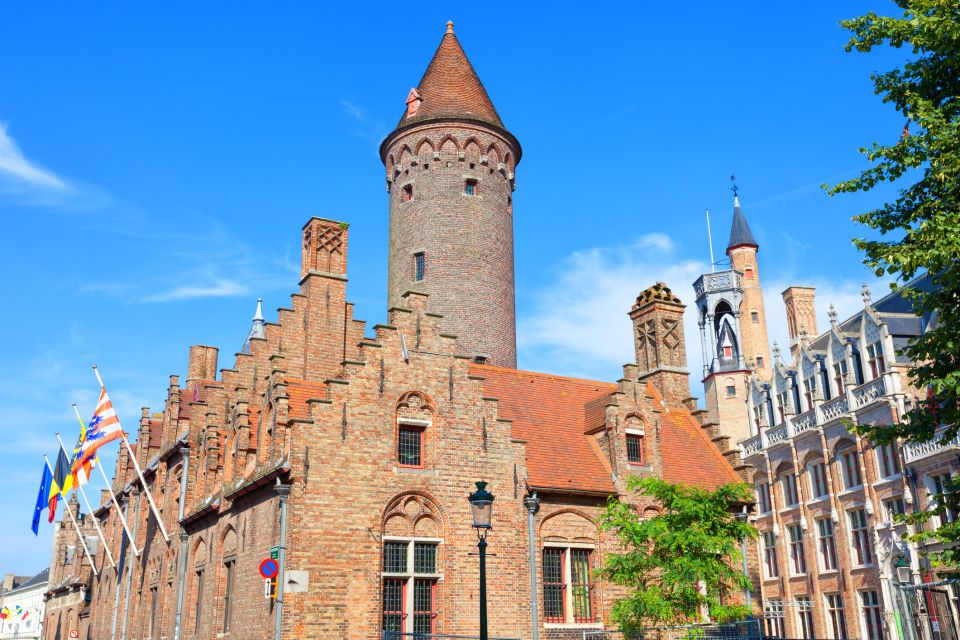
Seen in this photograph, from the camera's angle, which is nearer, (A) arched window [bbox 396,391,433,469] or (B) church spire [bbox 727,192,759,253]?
(A) arched window [bbox 396,391,433,469]

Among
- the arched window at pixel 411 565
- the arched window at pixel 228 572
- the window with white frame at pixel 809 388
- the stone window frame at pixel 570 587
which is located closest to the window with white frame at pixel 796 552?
the window with white frame at pixel 809 388

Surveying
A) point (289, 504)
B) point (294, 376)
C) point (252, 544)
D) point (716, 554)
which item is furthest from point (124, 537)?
point (716, 554)

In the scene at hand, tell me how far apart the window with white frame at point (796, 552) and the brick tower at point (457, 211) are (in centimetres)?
1917

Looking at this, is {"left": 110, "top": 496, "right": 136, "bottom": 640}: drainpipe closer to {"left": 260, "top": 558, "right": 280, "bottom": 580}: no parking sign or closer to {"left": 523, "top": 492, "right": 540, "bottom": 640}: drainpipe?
{"left": 260, "top": 558, "right": 280, "bottom": 580}: no parking sign

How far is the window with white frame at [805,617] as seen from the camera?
43.3 metres

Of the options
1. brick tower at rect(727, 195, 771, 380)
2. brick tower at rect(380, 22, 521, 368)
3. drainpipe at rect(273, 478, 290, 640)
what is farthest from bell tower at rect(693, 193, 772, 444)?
drainpipe at rect(273, 478, 290, 640)

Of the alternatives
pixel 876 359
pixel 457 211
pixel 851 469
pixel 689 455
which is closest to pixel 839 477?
pixel 851 469

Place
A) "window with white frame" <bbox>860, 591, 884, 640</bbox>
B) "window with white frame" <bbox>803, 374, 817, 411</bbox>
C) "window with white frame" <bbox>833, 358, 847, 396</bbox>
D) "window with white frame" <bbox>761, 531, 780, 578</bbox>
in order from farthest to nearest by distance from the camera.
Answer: "window with white frame" <bbox>761, 531, 780, 578</bbox>
"window with white frame" <bbox>803, 374, 817, 411</bbox>
"window with white frame" <bbox>833, 358, 847, 396</bbox>
"window with white frame" <bbox>860, 591, 884, 640</bbox>

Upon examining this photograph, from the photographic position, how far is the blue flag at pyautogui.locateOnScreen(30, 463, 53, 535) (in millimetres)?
40031

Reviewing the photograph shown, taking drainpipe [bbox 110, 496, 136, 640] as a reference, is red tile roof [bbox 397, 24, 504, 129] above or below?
above

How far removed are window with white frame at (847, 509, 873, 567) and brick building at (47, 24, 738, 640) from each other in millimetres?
13701

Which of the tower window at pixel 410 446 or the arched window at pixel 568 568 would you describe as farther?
the arched window at pixel 568 568

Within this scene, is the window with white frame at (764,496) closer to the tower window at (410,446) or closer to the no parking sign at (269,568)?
the tower window at (410,446)

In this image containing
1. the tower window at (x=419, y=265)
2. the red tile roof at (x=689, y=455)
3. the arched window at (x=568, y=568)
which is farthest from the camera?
the tower window at (x=419, y=265)
